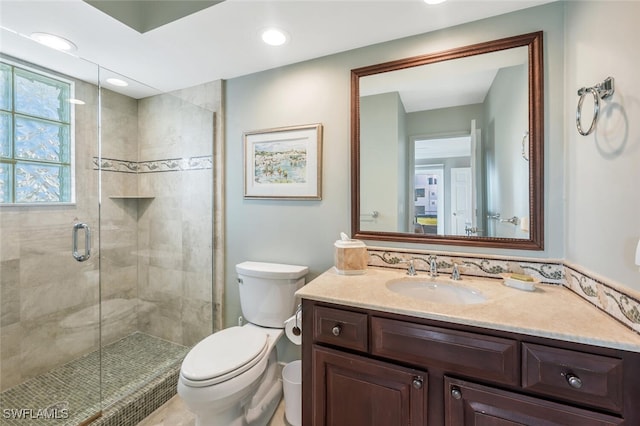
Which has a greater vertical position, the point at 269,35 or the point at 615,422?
the point at 269,35

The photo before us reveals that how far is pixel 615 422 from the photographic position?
0.77m

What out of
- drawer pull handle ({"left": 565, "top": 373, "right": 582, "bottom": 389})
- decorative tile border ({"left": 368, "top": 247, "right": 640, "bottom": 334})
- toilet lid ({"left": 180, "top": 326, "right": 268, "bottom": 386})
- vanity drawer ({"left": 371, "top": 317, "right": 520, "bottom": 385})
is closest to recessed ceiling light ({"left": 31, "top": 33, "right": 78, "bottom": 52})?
toilet lid ({"left": 180, "top": 326, "right": 268, "bottom": 386})

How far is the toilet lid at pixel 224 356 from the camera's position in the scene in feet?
4.07

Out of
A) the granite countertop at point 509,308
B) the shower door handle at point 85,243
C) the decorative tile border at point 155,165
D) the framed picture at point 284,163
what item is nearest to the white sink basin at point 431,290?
the granite countertop at point 509,308

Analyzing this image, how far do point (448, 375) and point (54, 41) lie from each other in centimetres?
263

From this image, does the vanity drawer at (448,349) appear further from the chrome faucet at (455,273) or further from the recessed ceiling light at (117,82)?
the recessed ceiling light at (117,82)

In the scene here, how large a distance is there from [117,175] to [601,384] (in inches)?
123

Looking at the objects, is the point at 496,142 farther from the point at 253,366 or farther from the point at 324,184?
the point at 253,366

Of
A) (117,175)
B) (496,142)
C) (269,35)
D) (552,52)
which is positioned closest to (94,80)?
(117,175)

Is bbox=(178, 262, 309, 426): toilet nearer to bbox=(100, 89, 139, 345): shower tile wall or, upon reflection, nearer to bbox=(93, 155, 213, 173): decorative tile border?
bbox=(93, 155, 213, 173): decorative tile border

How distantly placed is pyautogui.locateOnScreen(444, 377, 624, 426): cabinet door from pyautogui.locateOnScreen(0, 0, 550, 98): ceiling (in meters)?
1.65

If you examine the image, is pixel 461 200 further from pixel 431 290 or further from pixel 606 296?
pixel 606 296

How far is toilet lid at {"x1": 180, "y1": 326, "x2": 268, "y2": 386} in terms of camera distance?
1.24m

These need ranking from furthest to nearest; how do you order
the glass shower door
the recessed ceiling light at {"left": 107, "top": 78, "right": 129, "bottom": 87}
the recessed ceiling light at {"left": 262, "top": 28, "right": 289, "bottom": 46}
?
the recessed ceiling light at {"left": 107, "top": 78, "right": 129, "bottom": 87}
the glass shower door
the recessed ceiling light at {"left": 262, "top": 28, "right": 289, "bottom": 46}
